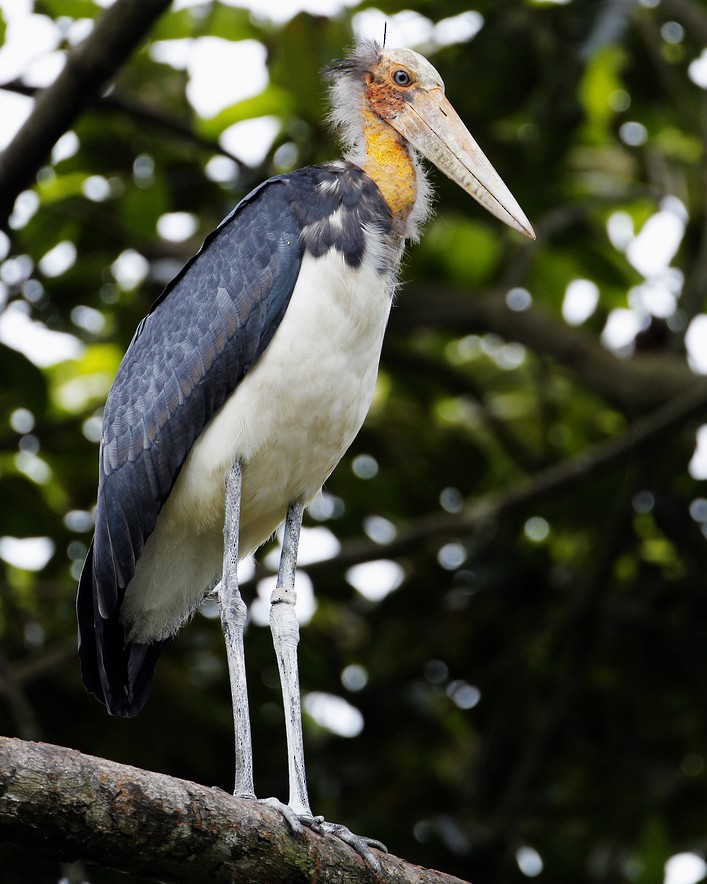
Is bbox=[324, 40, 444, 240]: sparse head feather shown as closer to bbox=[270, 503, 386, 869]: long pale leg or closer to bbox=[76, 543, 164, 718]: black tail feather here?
bbox=[270, 503, 386, 869]: long pale leg

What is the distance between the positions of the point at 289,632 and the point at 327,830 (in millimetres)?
1318

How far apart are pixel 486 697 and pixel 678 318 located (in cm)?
260

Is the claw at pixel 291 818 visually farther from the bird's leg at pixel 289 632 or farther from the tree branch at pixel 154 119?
the tree branch at pixel 154 119

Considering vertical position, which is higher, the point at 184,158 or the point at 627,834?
the point at 184,158

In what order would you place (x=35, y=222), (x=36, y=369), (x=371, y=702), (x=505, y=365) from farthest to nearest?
(x=505, y=365) < (x=371, y=702) < (x=35, y=222) < (x=36, y=369)

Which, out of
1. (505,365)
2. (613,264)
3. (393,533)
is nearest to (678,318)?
(613,264)

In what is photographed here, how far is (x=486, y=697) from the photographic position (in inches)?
334

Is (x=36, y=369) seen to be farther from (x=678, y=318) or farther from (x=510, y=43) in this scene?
(x=678, y=318)

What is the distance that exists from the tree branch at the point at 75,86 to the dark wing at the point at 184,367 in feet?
3.11

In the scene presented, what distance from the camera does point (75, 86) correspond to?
6098mm

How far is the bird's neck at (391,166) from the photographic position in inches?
225

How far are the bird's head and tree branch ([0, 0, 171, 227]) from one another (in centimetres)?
93

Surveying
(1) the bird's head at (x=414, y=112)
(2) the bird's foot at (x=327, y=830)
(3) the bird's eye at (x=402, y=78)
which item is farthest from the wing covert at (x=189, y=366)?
(2) the bird's foot at (x=327, y=830)

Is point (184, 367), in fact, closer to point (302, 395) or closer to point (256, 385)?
point (256, 385)
